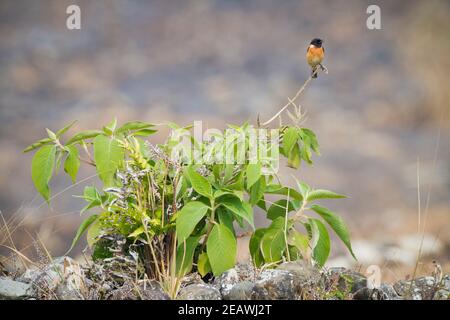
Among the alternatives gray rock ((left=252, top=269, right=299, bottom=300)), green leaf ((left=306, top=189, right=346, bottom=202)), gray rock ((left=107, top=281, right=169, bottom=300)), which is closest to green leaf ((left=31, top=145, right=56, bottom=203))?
gray rock ((left=107, top=281, right=169, bottom=300))

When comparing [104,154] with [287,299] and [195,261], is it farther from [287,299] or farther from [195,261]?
[287,299]

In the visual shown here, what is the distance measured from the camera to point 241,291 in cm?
203

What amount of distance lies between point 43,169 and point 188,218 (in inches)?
23.7

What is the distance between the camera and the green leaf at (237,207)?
215 centimetres

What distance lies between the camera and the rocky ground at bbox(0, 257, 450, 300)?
6.64 ft

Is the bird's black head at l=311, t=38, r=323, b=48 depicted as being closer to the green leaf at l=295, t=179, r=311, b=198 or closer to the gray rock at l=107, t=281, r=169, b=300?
the green leaf at l=295, t=179, r=311, b=198

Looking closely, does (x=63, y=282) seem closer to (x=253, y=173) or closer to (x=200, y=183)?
(x=200, y=183)

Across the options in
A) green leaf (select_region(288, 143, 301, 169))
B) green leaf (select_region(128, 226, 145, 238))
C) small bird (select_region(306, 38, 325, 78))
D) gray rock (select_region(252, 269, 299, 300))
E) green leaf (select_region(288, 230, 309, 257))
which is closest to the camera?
gray rock (select_region(252, 269, 299, 300))

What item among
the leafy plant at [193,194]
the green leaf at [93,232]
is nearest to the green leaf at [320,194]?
the leafy plant at [193,194]

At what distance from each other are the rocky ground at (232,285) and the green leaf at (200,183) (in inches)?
10.9

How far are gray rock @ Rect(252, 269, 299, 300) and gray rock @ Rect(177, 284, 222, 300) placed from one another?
130 mm

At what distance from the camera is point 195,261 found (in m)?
2.40
